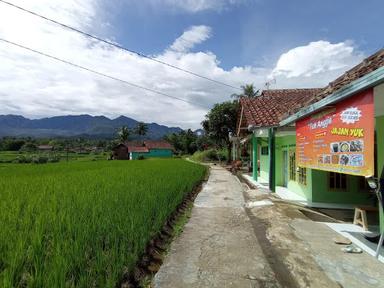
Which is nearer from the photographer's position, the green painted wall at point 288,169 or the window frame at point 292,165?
the green painted wall at point 288,169

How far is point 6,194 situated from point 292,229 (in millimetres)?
5778

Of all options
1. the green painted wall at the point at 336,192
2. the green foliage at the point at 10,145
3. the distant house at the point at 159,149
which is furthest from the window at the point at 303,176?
the green foliage at the point at 10,145

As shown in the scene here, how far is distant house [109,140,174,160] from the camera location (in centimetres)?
4800

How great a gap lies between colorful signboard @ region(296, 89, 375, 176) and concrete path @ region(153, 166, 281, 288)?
1726mm

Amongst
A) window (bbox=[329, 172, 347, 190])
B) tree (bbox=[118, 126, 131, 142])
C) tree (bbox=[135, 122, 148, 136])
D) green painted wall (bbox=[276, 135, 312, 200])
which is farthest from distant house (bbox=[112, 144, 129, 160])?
window (bbox=[329, 172, 347, 190])

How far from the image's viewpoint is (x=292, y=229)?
5176 millimetres

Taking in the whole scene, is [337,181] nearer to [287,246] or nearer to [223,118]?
[287,246]

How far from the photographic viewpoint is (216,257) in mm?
3848

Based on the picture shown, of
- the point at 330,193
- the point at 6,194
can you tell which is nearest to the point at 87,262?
the point at 6,194

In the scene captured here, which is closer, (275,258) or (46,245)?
(46,245)

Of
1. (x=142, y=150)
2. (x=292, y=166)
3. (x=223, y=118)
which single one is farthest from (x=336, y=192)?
(x=142, y=150)

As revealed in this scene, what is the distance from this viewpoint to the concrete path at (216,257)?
10.4 feet

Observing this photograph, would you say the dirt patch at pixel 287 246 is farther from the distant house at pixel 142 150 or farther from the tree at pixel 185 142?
the tree at pixel 185 142

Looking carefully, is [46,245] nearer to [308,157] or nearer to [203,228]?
[203,228]
